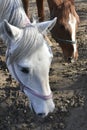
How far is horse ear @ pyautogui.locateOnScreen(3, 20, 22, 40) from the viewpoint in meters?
3.15

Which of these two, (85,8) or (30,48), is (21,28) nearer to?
(30,48)

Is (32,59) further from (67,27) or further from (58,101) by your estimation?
(67,27)

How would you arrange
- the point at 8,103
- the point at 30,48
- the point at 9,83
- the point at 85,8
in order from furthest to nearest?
the point at 85,8, the point at 9,83, the point at 8,103, the point at 30,48

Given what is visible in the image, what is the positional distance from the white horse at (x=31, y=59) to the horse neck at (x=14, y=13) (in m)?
0.03

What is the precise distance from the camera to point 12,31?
125 inches

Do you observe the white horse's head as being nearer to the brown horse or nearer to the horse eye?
the horse eye

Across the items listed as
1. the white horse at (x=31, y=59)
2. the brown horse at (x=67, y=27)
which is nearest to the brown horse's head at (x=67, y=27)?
the brown horse at (x=67, y=27)

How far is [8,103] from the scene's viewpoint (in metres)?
4.31

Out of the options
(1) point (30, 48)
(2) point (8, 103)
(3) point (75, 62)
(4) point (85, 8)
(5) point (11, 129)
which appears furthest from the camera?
(4) point (85, 8)

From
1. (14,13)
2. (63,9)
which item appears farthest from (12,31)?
(63,9)

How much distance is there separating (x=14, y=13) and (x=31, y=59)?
0.60 m

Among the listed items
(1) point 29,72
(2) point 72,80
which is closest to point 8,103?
(2) point 72,80

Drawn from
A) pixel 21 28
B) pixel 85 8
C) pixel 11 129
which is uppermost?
pixel 21 28

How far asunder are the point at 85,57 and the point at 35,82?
6.98ft
